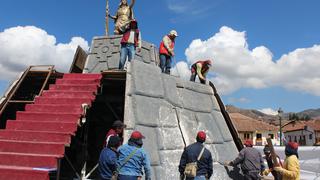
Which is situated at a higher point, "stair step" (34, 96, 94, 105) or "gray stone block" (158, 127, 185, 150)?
"stair step" (34, 96, 94, 105)

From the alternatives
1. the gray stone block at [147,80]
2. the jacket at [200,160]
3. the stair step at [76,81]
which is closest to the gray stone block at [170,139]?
the gray stone block at [147,80]

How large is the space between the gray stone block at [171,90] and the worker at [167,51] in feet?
4.87

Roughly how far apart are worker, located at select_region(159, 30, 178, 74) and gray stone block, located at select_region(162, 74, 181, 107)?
1.48 meters

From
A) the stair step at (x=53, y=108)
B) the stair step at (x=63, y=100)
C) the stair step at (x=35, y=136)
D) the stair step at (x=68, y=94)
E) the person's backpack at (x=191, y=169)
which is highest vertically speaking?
the stair step at (x=68, y=94)

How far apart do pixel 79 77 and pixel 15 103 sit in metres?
1.65

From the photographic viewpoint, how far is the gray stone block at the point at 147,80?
7.34 metres

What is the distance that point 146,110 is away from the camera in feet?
23.0

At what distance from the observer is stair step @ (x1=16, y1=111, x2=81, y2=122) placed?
694 centimetres

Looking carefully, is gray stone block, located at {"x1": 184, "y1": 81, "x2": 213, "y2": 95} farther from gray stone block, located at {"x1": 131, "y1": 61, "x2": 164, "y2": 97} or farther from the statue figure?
the statue figure

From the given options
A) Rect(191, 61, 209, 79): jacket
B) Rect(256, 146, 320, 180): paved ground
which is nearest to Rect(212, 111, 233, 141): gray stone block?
Rect(191, 61, 209, 79): jacket

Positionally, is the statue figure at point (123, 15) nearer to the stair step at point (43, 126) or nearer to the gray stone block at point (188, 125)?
the gray stone block at point (188, 125)

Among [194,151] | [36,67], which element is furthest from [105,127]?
[194,151]

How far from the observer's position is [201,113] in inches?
332

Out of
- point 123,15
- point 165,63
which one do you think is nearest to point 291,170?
point 165,63
